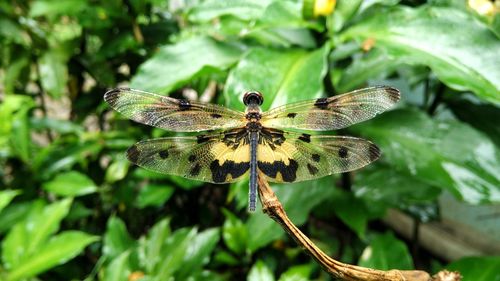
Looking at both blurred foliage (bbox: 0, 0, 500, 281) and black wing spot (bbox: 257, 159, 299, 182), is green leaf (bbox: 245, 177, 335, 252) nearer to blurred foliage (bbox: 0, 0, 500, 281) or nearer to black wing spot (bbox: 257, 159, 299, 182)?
blurred foliage (bbox: 0, 0, 500, 281)

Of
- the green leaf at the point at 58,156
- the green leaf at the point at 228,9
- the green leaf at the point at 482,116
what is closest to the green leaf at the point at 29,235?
the green leaf at the point at 58,156

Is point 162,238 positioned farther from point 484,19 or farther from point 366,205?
point 484,19

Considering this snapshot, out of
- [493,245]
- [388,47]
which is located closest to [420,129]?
[388,47]

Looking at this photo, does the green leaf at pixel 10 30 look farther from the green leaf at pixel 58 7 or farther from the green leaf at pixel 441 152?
the green leaf at pixel 441 152

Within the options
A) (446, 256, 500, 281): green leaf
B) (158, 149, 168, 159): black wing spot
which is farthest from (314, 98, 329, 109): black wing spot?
(446, 256, 500, 281): green leaf

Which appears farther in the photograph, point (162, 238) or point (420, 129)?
point (162, 238)

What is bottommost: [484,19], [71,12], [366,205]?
[366,205]
